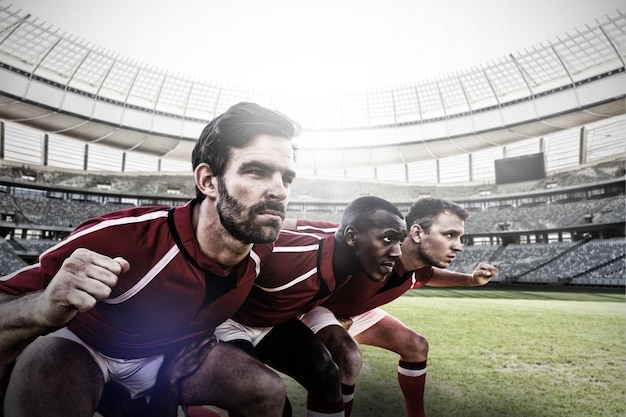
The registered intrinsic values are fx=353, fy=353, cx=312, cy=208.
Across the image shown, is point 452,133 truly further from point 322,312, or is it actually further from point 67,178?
point 67,178

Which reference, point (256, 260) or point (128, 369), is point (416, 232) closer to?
point (256, 260)

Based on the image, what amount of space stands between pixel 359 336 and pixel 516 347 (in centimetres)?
413

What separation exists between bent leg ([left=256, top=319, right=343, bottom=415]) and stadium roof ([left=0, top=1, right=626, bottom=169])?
95.8 ft

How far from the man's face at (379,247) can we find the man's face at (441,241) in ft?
2.46

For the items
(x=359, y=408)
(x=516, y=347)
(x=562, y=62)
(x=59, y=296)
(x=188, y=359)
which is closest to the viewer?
(x=59, y=296)

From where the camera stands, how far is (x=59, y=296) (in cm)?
118

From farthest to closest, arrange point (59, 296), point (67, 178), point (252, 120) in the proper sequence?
point (67, 178)
point (252, 120)
point (59, 296)

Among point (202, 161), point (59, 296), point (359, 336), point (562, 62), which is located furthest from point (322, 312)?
point (562, 62)

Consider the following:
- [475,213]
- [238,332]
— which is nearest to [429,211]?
[238,332]

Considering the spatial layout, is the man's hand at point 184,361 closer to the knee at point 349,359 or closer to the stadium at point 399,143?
the knee at point 349,359

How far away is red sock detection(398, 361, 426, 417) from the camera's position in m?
2.94

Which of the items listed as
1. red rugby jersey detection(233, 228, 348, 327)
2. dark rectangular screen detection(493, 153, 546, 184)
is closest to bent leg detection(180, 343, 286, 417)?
red rugby jersey detection(233, 228, 348, 327)

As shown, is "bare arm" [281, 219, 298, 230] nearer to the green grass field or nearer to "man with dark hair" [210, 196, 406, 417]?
"man with dark hair" [210, 196, 406, 417]

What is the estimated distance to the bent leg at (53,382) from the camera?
4.85 ft
